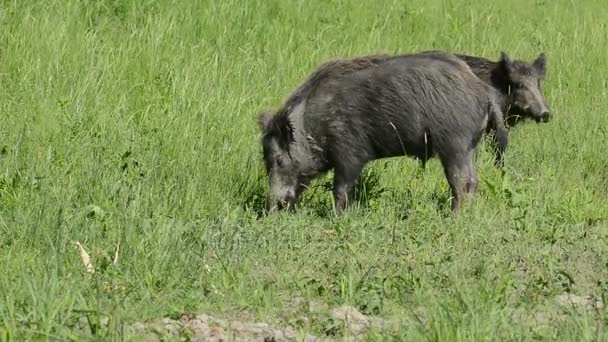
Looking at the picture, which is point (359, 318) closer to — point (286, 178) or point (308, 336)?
point (308, 336)

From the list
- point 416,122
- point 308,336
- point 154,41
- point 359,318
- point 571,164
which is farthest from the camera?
point 154,41

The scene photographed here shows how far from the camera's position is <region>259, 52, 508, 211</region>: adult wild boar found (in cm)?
796

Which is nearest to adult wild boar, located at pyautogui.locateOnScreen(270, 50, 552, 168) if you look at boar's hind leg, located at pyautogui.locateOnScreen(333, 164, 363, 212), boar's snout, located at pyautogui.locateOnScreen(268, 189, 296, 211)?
boar's hind leg, located at pyautogui.locateOnScreen(333, 164, 363, 212)

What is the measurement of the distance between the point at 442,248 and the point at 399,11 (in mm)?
6350

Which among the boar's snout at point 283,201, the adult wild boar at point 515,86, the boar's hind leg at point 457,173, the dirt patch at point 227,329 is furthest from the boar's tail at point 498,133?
the dirt patch at point 227,329

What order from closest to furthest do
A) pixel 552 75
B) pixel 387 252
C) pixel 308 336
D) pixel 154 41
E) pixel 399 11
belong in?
pixel 308 336
pixel 387 252
pixel 154 41
pixel 552 75
pixel 399 11

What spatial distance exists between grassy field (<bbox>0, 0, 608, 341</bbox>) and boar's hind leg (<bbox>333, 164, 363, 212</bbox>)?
0.56 feet

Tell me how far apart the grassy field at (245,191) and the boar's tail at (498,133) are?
153 mm

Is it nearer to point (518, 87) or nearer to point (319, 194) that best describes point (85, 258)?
point (319, 194)

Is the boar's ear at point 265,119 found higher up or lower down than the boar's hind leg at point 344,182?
higher up

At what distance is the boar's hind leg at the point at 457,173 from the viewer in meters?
7.98

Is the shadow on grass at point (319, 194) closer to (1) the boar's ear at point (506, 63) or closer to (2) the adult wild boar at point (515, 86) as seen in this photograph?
(2) the adult wild boar at point (515, 86)

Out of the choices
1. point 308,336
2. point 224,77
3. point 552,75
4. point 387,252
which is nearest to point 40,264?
point 308,336

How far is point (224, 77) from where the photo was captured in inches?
388
